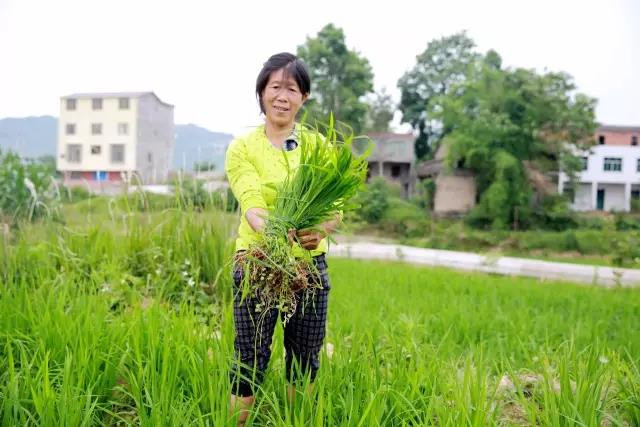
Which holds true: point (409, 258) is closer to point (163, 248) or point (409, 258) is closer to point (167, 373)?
point (163, 248)

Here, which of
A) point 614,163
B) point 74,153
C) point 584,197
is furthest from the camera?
point 584,197

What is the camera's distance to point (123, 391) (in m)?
2.38

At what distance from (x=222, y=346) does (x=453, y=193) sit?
23.0m

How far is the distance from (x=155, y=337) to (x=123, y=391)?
273 millimetres

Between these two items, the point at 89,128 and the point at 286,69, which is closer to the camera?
the point at 286,69

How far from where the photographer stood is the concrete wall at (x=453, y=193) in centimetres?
2395

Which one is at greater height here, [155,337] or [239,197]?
[239,197]

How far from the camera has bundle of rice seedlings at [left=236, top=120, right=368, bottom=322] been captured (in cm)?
185

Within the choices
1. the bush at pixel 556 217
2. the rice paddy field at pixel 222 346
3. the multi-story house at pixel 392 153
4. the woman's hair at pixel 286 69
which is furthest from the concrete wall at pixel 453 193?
the woman's hair at pixel 286 69

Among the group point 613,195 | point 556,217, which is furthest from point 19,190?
point 613,195

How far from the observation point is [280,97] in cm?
207

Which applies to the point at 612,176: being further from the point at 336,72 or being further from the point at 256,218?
the point at 256,218

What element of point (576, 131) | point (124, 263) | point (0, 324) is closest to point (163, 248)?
point (124, 263)

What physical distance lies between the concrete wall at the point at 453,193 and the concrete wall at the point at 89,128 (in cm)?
1731
